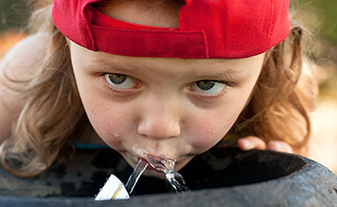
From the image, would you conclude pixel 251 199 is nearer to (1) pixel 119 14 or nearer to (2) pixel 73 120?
(1) pixel 119 14

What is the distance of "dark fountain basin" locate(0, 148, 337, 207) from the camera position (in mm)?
600

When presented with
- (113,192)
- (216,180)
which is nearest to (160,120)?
(113,192)

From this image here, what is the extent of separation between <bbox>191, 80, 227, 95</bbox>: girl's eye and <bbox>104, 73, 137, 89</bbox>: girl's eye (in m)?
0.12

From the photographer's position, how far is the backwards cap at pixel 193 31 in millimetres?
788

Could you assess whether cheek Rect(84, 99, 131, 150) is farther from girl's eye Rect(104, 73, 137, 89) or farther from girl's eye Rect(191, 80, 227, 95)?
girl's eye Rect(191, 80, 227, 95)

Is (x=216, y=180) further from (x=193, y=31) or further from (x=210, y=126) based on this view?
(x=193, y=31)

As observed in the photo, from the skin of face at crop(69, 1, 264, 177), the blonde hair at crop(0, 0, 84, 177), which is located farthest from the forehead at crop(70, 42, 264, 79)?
the blonde hair at crop(0, 0, 84, 177)

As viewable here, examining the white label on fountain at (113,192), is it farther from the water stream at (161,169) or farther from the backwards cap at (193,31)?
the backwards cap at (193,31)

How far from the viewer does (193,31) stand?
79cm

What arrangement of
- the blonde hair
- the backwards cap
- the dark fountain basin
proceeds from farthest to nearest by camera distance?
the blonde hair, the backwards cap, the dark fountain basin

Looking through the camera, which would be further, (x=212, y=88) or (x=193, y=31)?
(x=212, y=88)

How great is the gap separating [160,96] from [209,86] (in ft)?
0.39

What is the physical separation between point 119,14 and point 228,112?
327mm

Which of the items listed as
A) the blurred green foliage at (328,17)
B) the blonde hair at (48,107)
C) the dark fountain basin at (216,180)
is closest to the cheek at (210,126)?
the dark fountain basin at (216,180)
